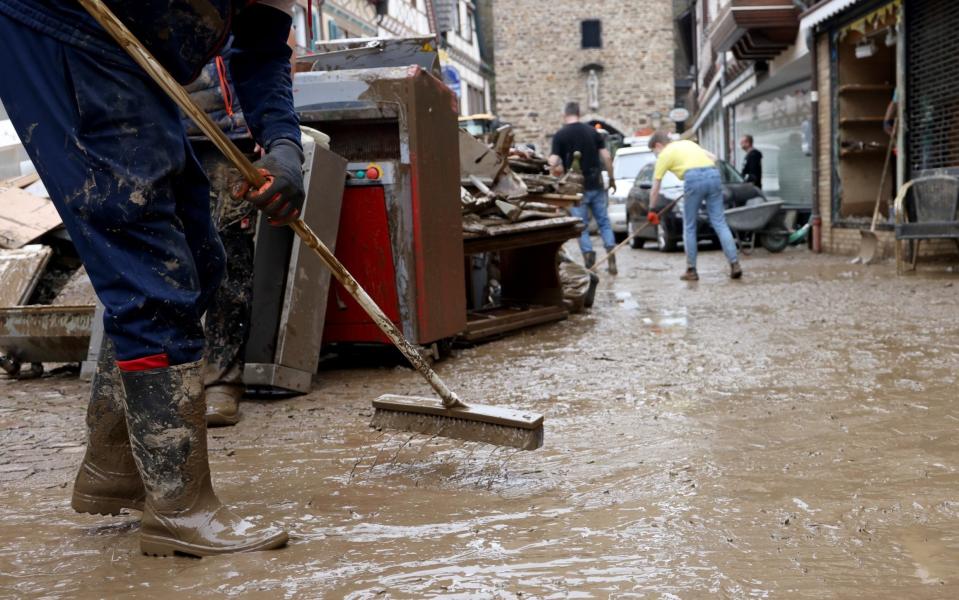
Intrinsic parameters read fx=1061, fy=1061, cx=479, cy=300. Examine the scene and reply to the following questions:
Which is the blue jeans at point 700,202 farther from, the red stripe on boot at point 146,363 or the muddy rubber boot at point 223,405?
the red stripe on boot at point 146,363

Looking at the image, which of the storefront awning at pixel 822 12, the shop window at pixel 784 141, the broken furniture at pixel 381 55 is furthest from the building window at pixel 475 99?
the broken furniture at pixel 381 55

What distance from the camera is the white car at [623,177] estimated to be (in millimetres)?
18587

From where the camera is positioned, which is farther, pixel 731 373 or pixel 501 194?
pixel 501 194

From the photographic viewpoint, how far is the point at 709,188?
11062mm

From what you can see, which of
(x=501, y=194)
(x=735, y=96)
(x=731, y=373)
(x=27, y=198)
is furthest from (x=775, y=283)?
(x=735, y=96)

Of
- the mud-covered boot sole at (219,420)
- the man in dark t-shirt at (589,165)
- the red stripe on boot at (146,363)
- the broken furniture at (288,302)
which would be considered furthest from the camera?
the man in dark t-shirt at (589,165)

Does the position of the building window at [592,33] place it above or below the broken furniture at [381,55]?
above

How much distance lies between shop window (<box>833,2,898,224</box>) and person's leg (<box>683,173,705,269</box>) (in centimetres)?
379

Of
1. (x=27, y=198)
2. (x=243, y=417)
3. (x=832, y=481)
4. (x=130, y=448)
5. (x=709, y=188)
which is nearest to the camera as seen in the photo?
(x=130, y=448)

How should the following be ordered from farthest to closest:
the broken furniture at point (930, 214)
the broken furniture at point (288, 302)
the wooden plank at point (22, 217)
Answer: the broken furniture at point (930, 214)
the wooden plank at point (22, 217)
the broken furniture at point (288, 302)

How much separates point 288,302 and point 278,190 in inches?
88.4

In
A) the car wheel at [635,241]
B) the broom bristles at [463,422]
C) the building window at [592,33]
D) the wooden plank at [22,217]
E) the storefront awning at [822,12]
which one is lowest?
the car wheel at [635,241]

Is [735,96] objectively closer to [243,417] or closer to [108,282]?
[243,417]

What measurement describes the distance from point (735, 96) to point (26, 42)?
2406 cm
